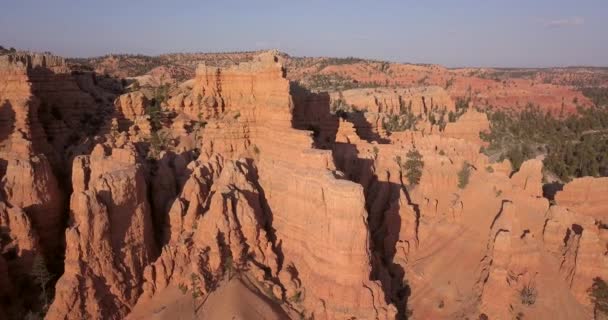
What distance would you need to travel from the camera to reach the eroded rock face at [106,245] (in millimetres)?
18141

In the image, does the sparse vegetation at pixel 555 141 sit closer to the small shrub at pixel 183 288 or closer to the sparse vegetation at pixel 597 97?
the sparse vegetation at pixel 597 97

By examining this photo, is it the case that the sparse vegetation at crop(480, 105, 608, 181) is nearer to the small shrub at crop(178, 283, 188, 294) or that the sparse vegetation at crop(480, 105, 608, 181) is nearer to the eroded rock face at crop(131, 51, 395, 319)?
the eroded rock face at crop(131, 51, 395, 319)

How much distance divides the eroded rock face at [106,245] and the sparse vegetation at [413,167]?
15.8m

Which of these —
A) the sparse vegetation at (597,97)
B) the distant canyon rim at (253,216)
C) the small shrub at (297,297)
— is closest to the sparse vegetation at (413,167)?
the distant canyon rim at (253,216)

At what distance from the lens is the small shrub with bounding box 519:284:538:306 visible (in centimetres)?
2169

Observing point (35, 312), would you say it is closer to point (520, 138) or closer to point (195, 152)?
point (195, 152)

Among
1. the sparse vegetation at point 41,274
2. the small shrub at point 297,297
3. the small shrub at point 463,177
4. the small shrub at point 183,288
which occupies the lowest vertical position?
the small shrub at point 297,297

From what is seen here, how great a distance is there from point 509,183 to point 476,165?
5.23 m

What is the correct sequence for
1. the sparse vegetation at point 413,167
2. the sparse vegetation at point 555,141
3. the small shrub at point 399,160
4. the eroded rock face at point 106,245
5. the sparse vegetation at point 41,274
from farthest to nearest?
the sparse vegetation at point 555,141 → the small shrub at point 399,160 → the sparse vegetation at point 413,167 → the sparse vegetation at point 41,274 → the eroded rock face at point 106,245

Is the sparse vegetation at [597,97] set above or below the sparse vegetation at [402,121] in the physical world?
above

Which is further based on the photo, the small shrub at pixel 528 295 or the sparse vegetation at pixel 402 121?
the sparse vegetation at pixel 402 121

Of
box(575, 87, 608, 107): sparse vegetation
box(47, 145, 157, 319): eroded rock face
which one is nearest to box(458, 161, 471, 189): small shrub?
box(47, 145, 157, 319): eroded rock face

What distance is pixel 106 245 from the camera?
749 inches

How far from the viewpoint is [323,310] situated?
1950cm
